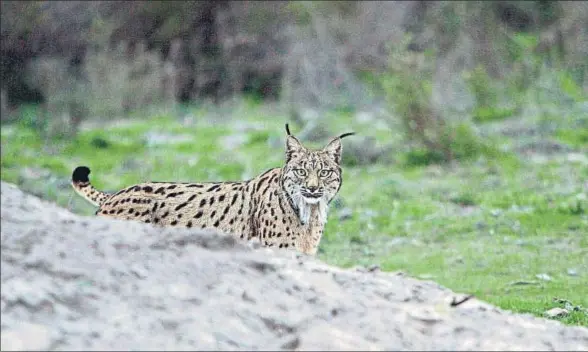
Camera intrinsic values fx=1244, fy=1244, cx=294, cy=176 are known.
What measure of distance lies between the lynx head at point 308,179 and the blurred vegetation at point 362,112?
5.74ft

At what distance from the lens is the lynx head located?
9.91 meters

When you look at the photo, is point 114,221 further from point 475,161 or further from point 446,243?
point 475,161

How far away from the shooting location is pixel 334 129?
22453mm

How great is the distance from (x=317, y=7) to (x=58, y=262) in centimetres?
2380

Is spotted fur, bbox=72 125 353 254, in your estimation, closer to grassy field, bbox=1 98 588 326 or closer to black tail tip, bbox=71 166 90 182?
black tail tip, bbox=71 166 90 182

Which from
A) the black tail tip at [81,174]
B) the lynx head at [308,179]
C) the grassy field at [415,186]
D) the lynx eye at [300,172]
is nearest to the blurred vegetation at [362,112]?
the grassy field at [415,186]

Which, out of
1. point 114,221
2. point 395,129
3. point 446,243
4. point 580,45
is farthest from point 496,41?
point 114,221

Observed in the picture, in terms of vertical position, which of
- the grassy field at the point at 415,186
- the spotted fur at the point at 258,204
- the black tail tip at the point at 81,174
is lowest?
the grassy field at the point at 415,186

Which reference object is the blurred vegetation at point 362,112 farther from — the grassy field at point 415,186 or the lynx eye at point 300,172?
the lynx eye at point 300,172

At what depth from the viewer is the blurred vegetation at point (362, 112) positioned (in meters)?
14.2

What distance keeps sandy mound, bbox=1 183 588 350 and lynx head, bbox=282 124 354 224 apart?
10.4 ft

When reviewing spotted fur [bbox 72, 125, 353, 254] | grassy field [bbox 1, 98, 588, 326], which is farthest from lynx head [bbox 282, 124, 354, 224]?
grassy field [bbox 1, 98, 588, 326]

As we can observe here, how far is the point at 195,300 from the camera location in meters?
5.82

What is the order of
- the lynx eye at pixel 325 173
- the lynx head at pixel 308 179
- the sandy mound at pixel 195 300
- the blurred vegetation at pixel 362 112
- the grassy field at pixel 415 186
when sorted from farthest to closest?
the blurred vegetation at pixel 362 112
the grassy field at pixel 415 186
the lynx eye at pixel 325 173
the lynx head at pixel 308 179
the sandy mound at pixel 195 300
